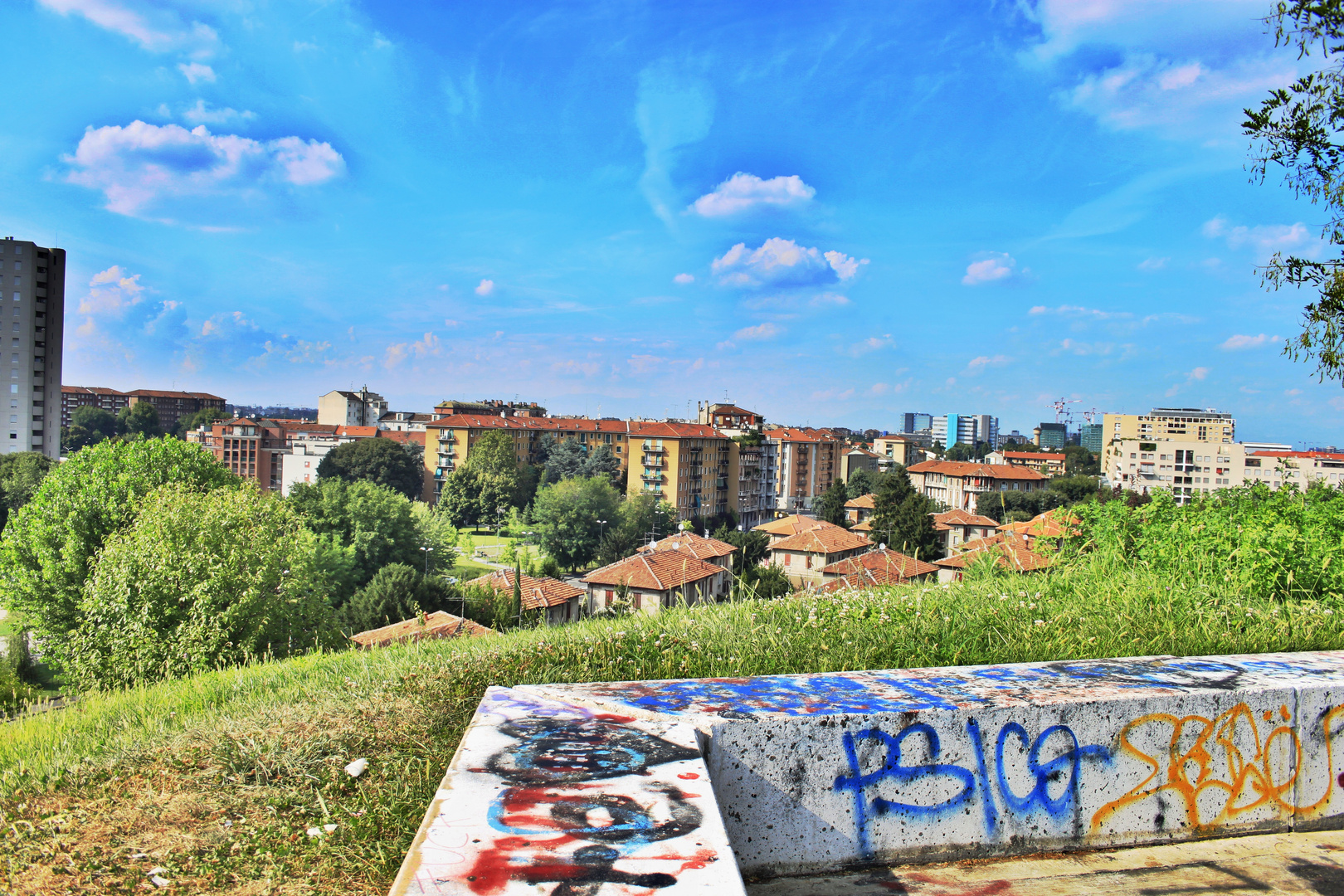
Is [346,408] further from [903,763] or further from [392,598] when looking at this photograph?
[903,763]

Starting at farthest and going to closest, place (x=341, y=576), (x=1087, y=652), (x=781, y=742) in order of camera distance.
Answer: (x=341, y=576) → (x=1087, y=652) → (x=781, y=742)

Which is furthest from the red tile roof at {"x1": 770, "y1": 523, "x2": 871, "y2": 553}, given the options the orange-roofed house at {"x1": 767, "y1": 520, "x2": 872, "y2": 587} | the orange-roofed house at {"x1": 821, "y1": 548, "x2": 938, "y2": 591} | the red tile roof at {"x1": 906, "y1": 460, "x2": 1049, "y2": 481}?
the red tile roof at {"x1": 906, "y1": 460, "x2": 1049, "y2": 481}

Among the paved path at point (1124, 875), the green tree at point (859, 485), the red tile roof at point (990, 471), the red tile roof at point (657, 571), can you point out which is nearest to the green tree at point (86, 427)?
the green tree at point (859, 485)

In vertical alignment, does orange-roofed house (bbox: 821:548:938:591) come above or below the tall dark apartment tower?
below

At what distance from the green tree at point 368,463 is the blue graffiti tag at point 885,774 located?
71.0 meters

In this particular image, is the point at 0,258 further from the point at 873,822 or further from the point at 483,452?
the point at 873,822

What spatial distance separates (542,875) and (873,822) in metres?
1.38

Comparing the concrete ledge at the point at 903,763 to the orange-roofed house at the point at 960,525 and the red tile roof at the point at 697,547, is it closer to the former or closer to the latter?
the red tile roof at the point at 697,547

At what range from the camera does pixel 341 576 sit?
34.8 m

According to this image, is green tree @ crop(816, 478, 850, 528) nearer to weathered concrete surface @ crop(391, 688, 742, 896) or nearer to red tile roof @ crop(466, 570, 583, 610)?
red tile roof @ crop(466, 570, 583, 610)

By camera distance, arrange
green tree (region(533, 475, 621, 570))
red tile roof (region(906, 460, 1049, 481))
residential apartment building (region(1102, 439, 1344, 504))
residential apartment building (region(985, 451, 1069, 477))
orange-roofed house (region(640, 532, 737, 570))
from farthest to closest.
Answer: residential apartment building (region(985, 451, 1069, 477)) < red tile roof (region(906, 460, 1049, 481)) < residential apartment building (region(1102, 439, 1344, 504)) < green tree (region(533, 475, 621, 570)) < orange-roofed house (region(640, 532, 737, 570))

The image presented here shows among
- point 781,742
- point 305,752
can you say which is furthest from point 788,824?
point 305,752

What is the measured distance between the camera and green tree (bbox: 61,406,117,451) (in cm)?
9844

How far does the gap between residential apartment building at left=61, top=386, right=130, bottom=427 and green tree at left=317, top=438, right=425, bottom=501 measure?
70.1m
